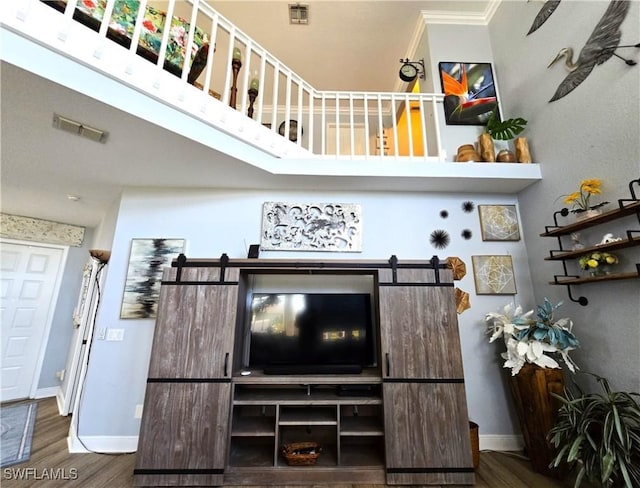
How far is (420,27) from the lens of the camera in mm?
3740

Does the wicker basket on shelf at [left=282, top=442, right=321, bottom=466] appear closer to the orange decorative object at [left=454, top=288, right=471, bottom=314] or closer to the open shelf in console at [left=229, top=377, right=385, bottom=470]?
the open shelf in console at [left=229, top=377, right=385, bottom=470]

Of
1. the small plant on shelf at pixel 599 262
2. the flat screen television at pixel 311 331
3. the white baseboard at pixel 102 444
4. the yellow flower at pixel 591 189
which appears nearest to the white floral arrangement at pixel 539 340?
the small plant on shelf at pixel 599 262

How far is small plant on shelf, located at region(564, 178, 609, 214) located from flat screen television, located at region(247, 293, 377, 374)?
1888mm

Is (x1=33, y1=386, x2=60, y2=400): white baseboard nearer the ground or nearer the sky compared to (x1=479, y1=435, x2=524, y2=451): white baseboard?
nearer the ground

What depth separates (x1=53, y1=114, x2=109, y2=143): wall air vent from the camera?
6.65ft

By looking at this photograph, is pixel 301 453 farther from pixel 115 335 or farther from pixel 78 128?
pixel 78 128

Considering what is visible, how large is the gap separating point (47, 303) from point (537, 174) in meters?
7.08

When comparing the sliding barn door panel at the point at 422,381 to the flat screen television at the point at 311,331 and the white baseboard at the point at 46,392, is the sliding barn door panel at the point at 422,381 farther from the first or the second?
the white baseboard at the point at 46,392

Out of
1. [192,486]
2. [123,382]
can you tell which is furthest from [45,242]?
[192,486]

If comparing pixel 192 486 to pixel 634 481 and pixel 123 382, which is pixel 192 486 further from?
pixel 634 481

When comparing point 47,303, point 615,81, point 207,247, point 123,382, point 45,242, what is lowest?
point 123,382

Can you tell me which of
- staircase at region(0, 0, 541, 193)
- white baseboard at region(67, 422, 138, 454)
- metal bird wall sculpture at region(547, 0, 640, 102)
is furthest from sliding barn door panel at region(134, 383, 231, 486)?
metal bird wall sculpture at region(547, 0, 640, 102)

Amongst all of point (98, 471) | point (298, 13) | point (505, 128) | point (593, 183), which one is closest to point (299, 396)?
point (98, 471)

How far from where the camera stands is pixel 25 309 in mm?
4312
